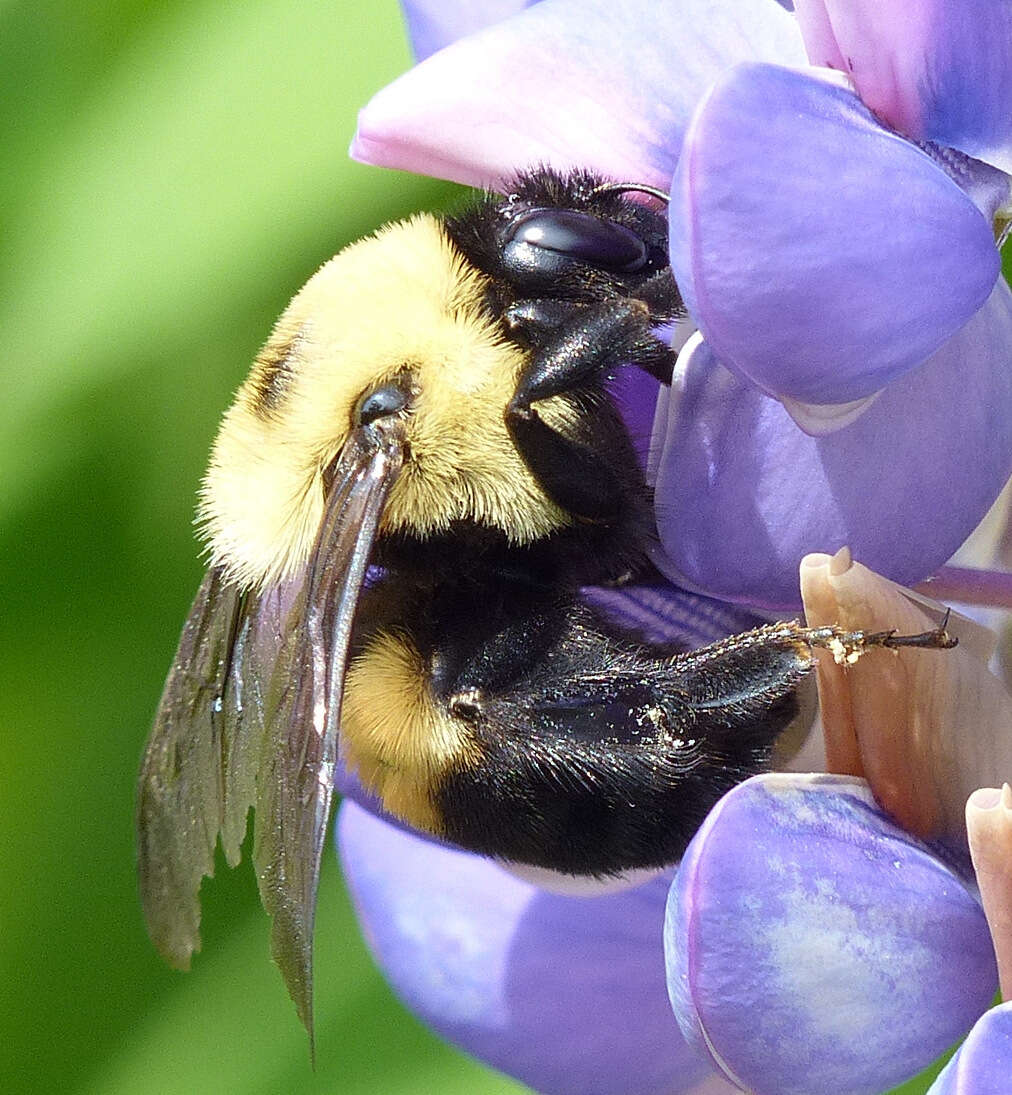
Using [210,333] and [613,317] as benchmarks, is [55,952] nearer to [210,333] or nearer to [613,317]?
[210,333]

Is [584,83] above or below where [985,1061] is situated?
above

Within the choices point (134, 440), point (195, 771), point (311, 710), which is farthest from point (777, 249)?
point (134, 440)

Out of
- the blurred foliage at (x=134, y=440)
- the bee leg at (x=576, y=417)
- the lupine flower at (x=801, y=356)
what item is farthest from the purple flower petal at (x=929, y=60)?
the blurred foliage at (x=134, y=440)

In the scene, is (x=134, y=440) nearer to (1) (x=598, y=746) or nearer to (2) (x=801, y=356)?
(1) (x=598, y=746)

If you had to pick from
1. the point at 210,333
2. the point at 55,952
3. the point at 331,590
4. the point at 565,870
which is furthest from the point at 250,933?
the point at 331,590

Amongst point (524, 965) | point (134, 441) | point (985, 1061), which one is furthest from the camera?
point (134, 441)

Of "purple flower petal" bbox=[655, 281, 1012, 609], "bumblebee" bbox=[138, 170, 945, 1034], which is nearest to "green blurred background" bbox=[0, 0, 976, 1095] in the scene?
"bumblebee" bbox=[138, 170, 945, 1034]

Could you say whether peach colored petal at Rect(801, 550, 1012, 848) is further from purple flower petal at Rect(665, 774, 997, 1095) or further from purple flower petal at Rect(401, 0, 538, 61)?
purple flower petal at Rect(401, 0, 538, 61)
